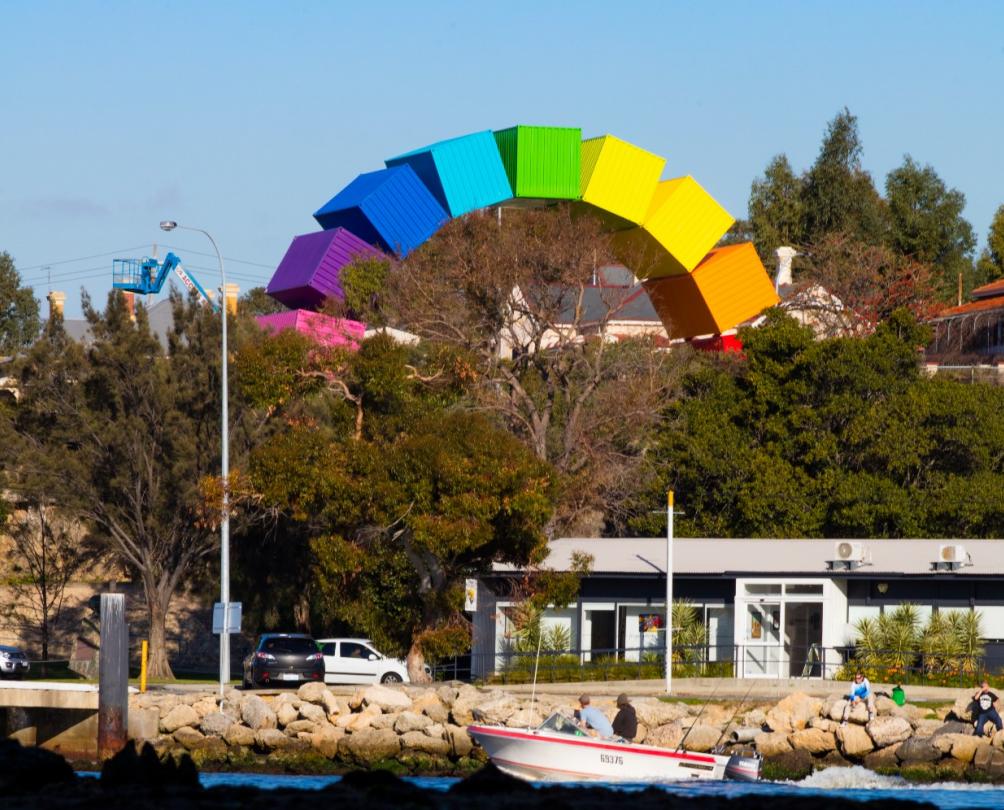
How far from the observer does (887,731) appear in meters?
33.3

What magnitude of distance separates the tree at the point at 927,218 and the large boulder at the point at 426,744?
67.6m

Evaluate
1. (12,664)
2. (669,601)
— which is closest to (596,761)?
(669,601)

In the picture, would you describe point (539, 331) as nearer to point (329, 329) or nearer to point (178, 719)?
point (329, 329)

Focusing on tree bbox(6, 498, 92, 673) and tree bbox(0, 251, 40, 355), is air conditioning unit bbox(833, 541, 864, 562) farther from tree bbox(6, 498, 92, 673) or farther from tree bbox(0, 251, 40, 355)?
tree bbox(0, 251, 40, 355)

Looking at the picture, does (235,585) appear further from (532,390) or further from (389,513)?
(389,513)

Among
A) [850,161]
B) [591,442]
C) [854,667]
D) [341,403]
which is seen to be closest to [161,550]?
[341,403]

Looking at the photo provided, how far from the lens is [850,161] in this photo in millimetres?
93625

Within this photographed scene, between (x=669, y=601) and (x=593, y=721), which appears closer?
(x=593, y=721)

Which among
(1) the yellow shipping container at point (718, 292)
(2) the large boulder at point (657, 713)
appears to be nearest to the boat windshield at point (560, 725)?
(2) the large boulder at point (657, 713)

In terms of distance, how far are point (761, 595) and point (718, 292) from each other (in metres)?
20.4

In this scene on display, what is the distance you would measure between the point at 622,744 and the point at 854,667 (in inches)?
461

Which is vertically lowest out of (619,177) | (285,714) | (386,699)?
Answer: (285,714)

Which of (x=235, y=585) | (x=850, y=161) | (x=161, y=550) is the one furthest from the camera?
(x=850, y=161)

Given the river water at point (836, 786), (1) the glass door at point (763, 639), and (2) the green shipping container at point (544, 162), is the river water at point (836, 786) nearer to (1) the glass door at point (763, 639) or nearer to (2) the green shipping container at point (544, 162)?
(1) the glass door at point (763, 639)
